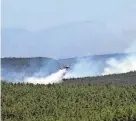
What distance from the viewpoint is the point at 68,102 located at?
104875 millimetres

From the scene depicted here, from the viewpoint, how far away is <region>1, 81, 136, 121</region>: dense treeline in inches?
3386

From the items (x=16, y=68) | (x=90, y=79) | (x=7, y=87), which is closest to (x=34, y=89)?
(x=7, y=87)

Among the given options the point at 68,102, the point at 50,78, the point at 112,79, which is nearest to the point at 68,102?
the point at 68,102

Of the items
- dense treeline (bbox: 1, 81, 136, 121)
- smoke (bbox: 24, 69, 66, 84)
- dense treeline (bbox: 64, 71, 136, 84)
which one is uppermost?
smoke (bbox: 24, 69, 66, 84)

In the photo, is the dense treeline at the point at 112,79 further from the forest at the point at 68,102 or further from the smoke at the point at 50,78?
the forest at the point at 68,102

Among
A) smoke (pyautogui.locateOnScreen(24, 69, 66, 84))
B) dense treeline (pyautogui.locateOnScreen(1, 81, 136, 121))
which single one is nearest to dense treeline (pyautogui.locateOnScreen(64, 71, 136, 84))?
smoke (pyautogui.locateOnScreen(24, 69, 66, 84))

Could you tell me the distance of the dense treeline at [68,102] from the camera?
8600cm

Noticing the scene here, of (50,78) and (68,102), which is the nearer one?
(68,102)

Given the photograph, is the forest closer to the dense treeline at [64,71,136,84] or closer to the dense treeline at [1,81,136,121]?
the dense treeline at [1,81,136,121]

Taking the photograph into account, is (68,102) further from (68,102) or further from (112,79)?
(112,79)

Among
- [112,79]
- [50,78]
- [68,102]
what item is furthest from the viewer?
[50,78]

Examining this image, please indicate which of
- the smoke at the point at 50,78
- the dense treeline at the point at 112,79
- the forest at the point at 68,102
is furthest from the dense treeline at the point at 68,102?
the smoke at the point at 50,78

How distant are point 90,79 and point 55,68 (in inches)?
888

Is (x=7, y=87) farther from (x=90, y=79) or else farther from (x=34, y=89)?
(x=90, y=79)
